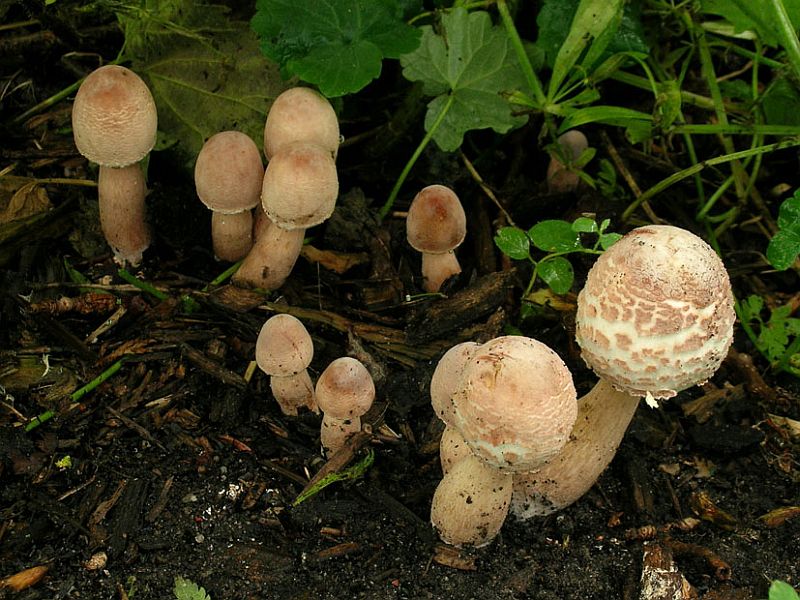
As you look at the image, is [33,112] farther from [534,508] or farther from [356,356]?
[534,508]

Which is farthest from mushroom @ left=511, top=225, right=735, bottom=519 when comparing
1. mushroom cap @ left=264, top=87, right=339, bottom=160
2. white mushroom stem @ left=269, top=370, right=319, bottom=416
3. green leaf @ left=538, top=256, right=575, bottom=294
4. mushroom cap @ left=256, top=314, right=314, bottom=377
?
mushroom cap @ left=264, top=87, right=339, bottom=160

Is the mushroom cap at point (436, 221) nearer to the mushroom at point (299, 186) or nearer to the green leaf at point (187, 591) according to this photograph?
the mushroom at point (299, 186)

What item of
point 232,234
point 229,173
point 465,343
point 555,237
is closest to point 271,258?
point 232,234

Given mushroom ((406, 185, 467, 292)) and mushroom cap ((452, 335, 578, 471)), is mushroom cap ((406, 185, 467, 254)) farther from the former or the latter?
mushroom cap ((452, 335, 578, 471))

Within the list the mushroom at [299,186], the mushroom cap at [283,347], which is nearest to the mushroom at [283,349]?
the mushroom cap at [283,347]

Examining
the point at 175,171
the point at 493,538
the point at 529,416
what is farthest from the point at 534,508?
the point at 175,171
